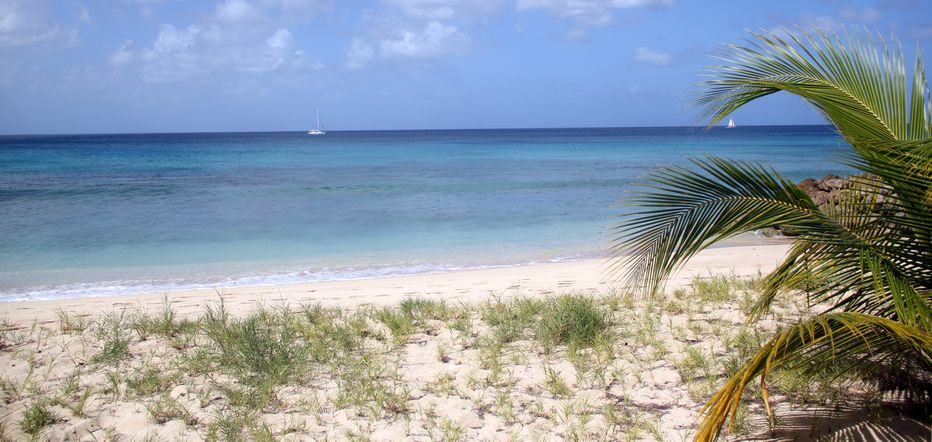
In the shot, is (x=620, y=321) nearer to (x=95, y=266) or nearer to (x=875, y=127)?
(x=875, y=127)

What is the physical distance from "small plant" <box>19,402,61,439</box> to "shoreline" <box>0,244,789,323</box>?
280 centimetres

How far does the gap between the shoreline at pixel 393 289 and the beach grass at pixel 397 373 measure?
1252mm

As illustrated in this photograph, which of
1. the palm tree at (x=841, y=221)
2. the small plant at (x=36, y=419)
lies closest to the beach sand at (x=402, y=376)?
the small plant at (x=36, y=419)

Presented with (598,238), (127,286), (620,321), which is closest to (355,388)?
(620,321)

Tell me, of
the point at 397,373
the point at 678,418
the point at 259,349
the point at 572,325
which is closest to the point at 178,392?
the point at 259,349

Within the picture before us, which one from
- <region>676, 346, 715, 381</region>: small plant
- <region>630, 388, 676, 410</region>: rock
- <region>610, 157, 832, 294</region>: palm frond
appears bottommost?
<region>630, 388, 676, 410</region>: rock

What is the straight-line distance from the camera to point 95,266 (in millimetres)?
10695

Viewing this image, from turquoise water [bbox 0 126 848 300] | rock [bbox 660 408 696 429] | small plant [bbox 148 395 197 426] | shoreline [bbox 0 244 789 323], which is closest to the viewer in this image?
rock [bbox 660 408 696 429]

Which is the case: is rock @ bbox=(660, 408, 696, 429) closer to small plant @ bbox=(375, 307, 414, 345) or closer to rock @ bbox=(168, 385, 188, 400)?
small plant @ bbox=(375, 307, 414, 345)

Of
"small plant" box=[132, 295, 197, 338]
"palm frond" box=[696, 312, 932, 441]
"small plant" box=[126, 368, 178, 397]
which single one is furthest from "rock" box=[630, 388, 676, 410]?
"small plant" box=[132, 295, 197, 338]

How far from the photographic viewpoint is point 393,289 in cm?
816

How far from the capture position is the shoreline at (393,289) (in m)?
7.17

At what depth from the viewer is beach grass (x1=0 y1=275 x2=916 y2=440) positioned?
12.0 feet

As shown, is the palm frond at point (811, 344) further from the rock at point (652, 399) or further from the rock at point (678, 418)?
the rock at point (652, 399)
